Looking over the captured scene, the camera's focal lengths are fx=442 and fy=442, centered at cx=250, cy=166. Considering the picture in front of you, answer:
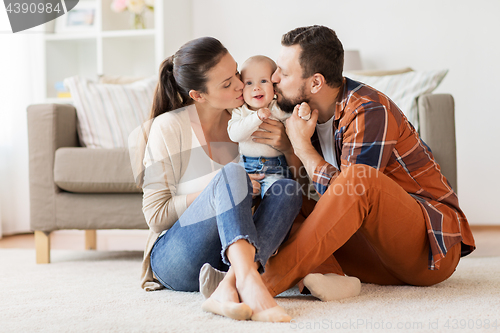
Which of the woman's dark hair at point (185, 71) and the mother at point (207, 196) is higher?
the woman's dark hair at point (185, 71)

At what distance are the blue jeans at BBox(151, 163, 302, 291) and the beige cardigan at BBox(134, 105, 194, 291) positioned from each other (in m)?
0.04

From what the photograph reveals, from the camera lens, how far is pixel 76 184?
1.93 metres

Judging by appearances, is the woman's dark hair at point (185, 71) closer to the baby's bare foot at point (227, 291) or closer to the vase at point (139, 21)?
the baby's bare foot at point (227, 291)

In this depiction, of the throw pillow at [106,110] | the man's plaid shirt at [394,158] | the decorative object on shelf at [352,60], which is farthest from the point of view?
the decorative object on shelf at [352,60]

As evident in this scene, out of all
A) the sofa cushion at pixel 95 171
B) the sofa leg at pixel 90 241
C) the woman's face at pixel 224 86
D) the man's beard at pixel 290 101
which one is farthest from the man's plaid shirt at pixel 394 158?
the sofa leg at pixel 90 241

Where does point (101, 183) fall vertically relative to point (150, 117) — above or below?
below

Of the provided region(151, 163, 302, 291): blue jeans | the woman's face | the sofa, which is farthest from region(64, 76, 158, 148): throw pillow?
region(151, 163, 302, 291): blue jeans

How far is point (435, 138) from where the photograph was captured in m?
1.82

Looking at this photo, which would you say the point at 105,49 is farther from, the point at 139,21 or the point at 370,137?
the point at 370,137

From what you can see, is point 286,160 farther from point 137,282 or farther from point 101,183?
point 101,183

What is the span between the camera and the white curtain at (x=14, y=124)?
303 centimetres

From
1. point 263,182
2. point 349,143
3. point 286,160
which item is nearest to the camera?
point 349,143

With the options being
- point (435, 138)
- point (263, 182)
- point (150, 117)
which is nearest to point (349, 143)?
point (263, 182)

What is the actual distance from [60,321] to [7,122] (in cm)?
244
